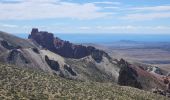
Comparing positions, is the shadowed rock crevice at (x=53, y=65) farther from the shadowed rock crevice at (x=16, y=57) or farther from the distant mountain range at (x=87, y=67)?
the shadowed rock crevice at (x=16, y=57)

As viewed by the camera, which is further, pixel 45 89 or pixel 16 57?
pixel 16 57

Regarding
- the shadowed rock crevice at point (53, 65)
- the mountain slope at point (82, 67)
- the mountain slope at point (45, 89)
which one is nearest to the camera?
the mountain slope at point (45, 89)

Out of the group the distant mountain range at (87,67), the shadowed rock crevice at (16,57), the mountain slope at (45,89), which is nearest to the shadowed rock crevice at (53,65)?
the distant mountain range at (87,67)

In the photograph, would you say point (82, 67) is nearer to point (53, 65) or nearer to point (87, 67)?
point (87, 67)

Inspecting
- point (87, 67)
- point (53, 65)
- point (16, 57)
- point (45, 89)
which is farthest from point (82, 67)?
point (45, 89)

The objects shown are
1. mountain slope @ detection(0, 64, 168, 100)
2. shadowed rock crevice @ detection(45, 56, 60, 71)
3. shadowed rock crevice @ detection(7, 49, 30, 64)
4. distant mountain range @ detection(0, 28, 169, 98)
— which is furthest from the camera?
shadowed rock crevice @ detection(45, 56, 60, 71)

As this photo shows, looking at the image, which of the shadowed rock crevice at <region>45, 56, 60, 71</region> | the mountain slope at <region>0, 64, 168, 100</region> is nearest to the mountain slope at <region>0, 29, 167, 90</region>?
the shadowed rock crevice at <region>45, 56, 60, 71</region>

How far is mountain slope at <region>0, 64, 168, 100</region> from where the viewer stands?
6800 cm

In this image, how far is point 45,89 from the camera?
7500cm

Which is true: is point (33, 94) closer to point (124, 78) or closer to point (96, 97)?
A: point (96, 97)

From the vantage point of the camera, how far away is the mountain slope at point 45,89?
6800 centimetres

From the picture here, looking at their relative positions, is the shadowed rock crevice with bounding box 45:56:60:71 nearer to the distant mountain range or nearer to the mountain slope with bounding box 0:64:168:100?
the distant mountain range

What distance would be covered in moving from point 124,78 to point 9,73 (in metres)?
56.2

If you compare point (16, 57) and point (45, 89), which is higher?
point (16, 57)
